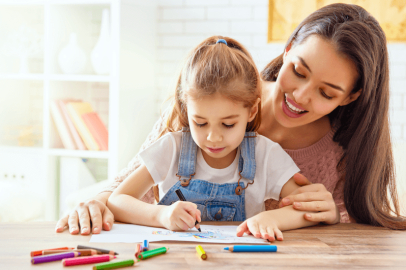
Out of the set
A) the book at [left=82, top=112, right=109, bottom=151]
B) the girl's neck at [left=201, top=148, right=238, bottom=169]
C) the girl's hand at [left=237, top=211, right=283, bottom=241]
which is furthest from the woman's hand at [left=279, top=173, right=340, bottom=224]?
the book at [left=82, top=112, right=109, bottom=151]

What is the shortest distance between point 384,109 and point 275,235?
0.63 meters

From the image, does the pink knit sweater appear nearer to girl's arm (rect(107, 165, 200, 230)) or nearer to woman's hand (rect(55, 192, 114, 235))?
girl's arm (rect(107, 165, 200, 230))

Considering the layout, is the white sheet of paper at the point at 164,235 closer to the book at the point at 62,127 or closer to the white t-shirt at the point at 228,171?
the white t-shirt at the point at 228,171

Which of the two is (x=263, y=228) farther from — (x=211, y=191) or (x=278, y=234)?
(x=211, y=191)

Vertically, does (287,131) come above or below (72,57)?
below

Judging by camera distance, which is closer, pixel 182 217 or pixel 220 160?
pixel 182 217

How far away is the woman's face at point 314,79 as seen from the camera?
1207 millimetres

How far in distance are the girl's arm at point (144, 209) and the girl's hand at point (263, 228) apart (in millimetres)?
120

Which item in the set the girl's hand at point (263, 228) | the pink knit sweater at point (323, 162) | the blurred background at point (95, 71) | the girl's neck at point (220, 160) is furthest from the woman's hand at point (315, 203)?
the blurred background at point (95, 71)

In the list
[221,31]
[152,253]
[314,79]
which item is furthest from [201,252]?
[221,31]

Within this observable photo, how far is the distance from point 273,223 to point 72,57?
2003 millimetres

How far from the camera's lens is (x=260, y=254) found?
83 centimetres

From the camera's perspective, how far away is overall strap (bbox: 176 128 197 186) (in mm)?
1216

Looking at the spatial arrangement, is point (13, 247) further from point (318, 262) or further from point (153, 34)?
point (153, 34)
